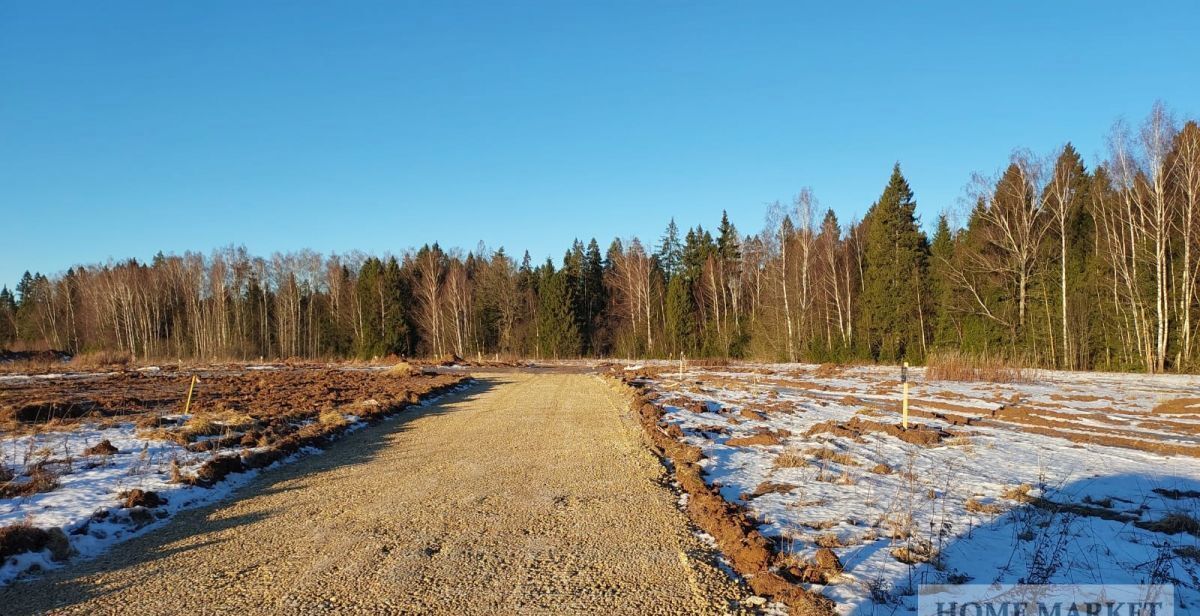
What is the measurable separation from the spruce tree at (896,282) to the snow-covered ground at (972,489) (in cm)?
2649

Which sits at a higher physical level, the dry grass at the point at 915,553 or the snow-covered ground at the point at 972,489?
the dry grass at the point at 915,553

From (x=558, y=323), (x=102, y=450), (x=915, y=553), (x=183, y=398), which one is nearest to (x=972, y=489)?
(x=915, y=553)

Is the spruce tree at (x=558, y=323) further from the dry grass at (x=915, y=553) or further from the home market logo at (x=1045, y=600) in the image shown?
the home market logo at (x=1045, y=600)

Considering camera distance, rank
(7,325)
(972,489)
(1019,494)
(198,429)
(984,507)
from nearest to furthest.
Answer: (984,507) < (1019,494) < (972,489) < (198,429) < (7,325)

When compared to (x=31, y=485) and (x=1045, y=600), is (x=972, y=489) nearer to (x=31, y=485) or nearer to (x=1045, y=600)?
(x=1045, y=600)

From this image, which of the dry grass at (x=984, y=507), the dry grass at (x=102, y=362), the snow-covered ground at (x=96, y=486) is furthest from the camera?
the dry grass at (x=102, y=362)

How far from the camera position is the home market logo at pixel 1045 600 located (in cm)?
459

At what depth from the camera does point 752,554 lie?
5621 mm

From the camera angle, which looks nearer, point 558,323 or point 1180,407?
point 1180,407

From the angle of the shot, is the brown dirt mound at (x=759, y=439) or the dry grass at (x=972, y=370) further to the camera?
the dry grass at (x=972, y=370)

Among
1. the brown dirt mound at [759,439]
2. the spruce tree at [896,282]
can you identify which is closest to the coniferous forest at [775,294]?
the spruce tree at [896,282]

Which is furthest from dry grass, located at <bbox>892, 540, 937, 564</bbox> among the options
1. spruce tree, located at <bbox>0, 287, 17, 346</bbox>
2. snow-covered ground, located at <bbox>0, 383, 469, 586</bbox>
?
spruce tree, located at <bbox>0, 287, 17, 346</bbox>

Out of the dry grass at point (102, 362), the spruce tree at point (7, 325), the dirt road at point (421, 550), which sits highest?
the spruce tree at point (7, 325)

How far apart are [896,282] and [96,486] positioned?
44833 mm
